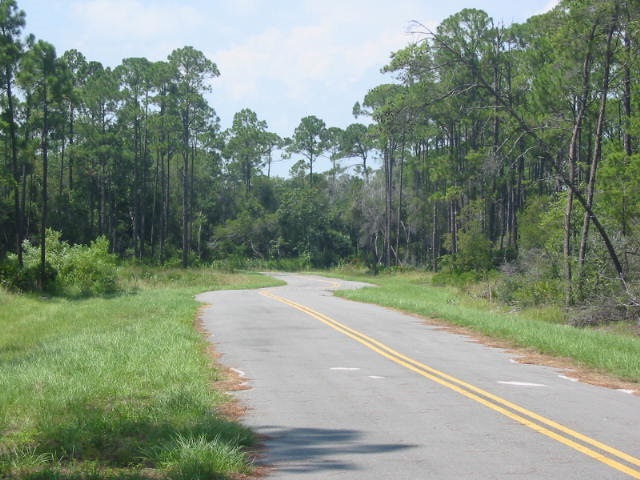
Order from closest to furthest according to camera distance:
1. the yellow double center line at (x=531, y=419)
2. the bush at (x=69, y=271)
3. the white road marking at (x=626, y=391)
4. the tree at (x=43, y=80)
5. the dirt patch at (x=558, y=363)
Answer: the yellow double center line at (x=531, y=419) → the white road marking at (x=626, y=391) → the dirt patch at (x=558, y=363) → the bush at (x=69, y=271) → the tree at (x=43, y=80)

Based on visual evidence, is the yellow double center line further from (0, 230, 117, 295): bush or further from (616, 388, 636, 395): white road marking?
(0, 230, 117, 295): bush

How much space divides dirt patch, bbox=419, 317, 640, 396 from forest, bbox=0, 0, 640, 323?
6.18m

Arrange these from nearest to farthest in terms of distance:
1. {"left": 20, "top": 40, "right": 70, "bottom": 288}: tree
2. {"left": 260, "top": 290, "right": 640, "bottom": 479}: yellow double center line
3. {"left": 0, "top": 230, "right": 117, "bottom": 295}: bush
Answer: {"left": 260, "top": 290, "right": 640, "bottom": 479}: yellow double center line < {"left": 0, "top": 230, "right": 117, "bottom": 295}: bush < {"left": 20, "top": 40, "right": 70, "bottom": 288}: tree

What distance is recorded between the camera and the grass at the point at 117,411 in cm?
614

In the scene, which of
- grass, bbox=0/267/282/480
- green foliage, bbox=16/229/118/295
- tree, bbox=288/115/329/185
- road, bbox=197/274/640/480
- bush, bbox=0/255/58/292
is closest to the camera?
grass, bbox=0/267/282/480

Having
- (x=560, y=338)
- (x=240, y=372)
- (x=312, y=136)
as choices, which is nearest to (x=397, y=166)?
(x=312, y=136)

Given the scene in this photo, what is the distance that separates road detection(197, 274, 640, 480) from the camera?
625 cm

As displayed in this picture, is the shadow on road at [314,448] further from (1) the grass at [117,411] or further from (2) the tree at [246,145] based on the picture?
(2) the tree at [246,145]

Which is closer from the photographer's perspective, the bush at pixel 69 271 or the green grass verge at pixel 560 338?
the green grass verge at pixel 560 338

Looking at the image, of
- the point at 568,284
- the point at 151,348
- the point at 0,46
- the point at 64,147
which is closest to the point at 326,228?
the point at 64,147

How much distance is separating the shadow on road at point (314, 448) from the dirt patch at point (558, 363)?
5.25 m

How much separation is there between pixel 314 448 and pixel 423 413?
196 cm

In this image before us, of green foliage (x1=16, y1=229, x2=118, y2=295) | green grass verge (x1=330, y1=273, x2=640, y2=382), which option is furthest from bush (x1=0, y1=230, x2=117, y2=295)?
green grass verge (x1=330, y1=273, x2=640, y2=382)

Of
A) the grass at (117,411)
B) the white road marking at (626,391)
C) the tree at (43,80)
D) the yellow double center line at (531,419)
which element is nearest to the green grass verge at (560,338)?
the white road marking at (626,391)
